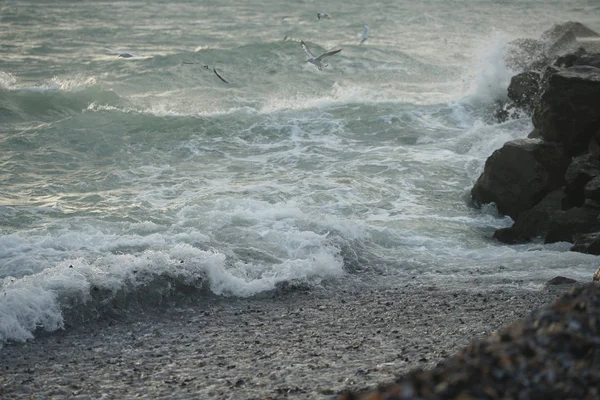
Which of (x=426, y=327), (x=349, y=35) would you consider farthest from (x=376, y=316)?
(x=349, y=35)

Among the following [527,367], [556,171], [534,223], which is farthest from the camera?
[556,171]

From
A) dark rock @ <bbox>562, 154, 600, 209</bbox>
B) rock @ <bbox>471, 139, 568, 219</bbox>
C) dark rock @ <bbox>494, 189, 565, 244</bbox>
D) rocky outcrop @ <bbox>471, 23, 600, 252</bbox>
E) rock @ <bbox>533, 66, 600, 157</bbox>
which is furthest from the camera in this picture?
rock @ <bbox>471, 139, 568, 219</bbox>

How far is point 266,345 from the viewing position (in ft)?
25.5

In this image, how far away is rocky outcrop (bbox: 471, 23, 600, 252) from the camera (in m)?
11.0

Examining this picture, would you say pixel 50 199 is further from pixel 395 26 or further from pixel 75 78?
pixel 395 26

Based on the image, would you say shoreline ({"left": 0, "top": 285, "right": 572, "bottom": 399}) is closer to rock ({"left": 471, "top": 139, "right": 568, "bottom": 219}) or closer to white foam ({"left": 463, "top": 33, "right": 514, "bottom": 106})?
rock ({"left": 471, "top": 139, "right": 568, "bottom": 219})

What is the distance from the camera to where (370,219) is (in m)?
12.4

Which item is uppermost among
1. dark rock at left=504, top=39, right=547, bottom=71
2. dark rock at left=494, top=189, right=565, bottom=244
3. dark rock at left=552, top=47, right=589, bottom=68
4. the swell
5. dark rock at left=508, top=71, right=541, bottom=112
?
dark rock at left=552, top=47, right=589, bottom=68

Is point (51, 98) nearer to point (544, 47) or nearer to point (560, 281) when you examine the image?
point (544, 47)

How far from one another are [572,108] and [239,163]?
667cm

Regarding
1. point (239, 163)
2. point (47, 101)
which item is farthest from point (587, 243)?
point (47, 101)

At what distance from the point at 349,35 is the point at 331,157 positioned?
16236mm

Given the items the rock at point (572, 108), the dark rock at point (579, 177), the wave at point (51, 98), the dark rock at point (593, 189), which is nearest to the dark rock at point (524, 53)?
the rock at point (572, 108)

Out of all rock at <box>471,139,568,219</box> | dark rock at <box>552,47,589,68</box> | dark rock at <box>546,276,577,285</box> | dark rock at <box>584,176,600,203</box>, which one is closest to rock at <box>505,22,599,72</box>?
dark rock at <box>552,47,589,68</box>
